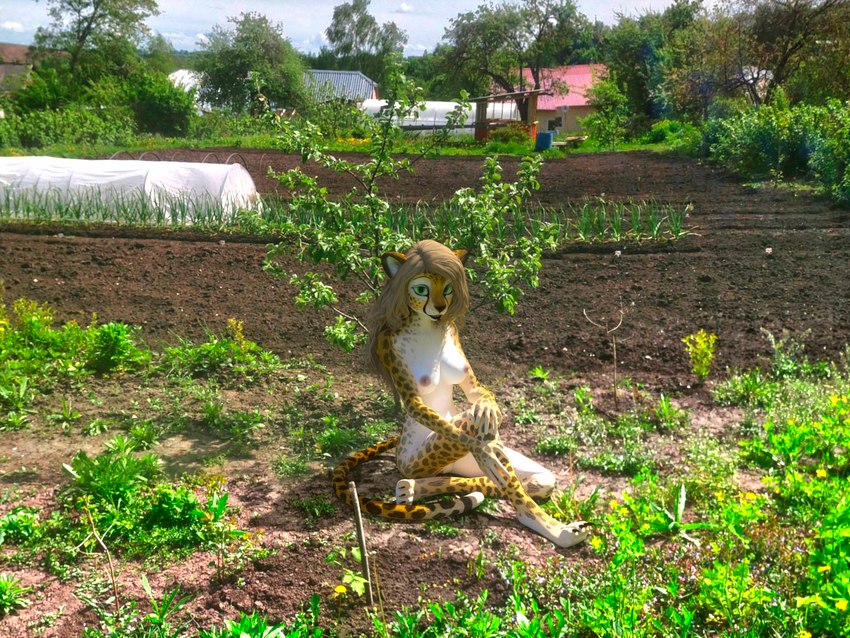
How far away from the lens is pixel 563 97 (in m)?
40.2

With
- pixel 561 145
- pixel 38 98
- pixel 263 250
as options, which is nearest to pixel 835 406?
pixel 263 250

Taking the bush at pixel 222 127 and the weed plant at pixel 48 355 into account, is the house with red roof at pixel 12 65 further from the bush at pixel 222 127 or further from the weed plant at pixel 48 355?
the weed plant at pixel 48 355

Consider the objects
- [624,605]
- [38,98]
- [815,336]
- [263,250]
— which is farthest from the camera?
[38,98]

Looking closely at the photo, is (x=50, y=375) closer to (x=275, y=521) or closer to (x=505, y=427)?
(x=275, y=521)

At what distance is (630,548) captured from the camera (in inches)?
110

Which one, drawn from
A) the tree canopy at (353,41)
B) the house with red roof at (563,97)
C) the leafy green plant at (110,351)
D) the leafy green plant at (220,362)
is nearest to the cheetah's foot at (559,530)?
the leafy green plant at (220,362)

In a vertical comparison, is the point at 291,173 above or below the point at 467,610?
above

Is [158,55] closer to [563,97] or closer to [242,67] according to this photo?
[242,67]

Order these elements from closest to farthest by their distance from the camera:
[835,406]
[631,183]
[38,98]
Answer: [835,406]
[631,183]
[38,98]

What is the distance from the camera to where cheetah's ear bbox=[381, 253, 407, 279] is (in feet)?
11.8

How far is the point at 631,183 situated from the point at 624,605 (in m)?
12.0

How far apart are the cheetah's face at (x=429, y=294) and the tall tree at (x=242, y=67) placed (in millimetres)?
32345

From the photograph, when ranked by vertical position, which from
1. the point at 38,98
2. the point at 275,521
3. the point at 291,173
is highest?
the point at 38,98

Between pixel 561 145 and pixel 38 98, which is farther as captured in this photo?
pixel 38 98
